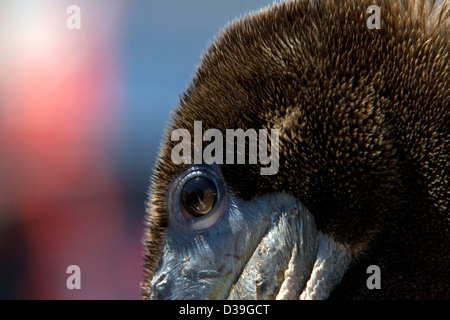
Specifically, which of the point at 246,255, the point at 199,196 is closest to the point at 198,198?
the point at 199,196

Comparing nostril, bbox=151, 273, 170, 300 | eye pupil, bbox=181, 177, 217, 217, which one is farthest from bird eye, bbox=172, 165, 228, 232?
nostril, bbox=151, 273, 170, 300

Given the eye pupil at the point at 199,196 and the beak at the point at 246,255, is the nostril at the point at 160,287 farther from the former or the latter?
the eye pupil at the point at 199,196

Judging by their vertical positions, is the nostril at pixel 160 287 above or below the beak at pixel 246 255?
below

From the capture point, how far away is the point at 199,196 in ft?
4.71

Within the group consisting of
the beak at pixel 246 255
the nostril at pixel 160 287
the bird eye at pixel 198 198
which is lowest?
the nostril at pixel 160 287

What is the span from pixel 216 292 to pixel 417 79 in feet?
2.17

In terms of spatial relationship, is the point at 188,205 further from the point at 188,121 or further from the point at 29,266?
the point at 29,266

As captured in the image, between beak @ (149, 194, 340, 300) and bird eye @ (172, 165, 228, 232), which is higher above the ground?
bird eye @ (172, 165, 228, 232)

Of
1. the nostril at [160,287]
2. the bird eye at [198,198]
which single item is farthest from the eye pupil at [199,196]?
the nostril at [160,287]

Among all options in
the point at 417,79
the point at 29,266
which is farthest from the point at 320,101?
the point at 29,266

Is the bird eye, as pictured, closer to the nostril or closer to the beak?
the beak

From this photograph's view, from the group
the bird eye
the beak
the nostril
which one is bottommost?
the nostril

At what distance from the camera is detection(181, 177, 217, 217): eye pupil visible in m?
1.41

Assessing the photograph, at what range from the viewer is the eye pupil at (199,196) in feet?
4.61
